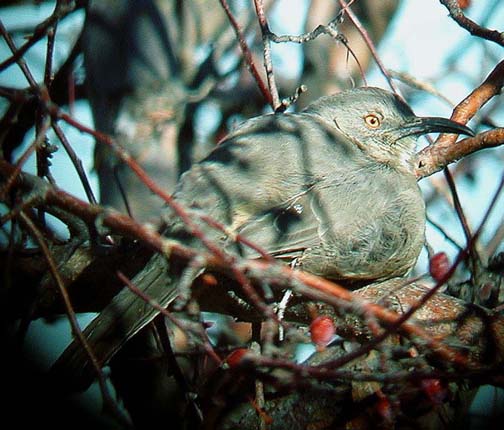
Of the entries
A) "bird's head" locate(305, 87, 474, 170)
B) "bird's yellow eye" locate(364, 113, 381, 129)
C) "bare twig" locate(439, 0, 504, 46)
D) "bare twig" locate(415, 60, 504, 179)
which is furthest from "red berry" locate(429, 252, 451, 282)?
"bird's yellow eye" locate(364, 113, 381, 129)

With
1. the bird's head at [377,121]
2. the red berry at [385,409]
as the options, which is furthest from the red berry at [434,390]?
the bird's head at [377,121]

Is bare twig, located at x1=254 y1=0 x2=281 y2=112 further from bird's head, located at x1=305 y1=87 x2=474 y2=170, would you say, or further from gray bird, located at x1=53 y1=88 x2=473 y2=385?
bird's head, located at x1=305 y1=87 x2=474 y2=170

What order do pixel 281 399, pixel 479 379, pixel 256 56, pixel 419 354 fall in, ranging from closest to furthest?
pixel 479 379
pixel 419 354
pixel 281 399
pixel 256 56

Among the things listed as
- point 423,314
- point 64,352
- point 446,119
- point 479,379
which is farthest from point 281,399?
point 446,119

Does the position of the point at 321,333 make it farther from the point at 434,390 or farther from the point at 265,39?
the point at 265,39

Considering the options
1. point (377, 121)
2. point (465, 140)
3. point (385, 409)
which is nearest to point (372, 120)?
point (377, 121)

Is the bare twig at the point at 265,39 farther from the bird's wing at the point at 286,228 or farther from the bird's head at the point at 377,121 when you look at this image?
the bird's head at the point at 377,121

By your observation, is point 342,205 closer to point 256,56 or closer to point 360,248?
point 360,248
